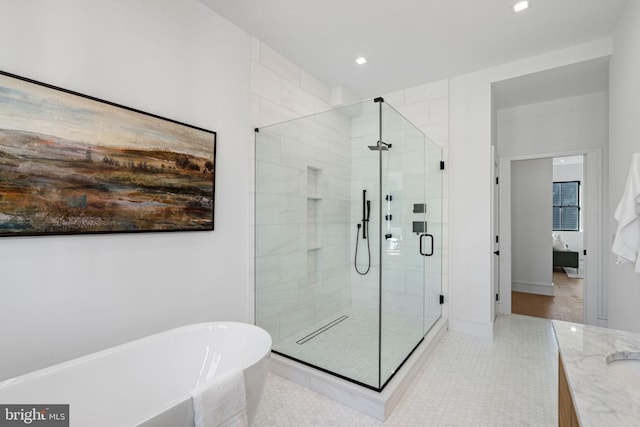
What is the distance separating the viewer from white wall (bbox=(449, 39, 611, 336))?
3.25 m

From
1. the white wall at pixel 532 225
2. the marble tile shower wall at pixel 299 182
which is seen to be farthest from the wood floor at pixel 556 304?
the marble tile shower wall at pixel 299 182

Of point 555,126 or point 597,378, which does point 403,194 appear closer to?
point 597,378

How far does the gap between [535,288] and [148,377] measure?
5701 millimetres

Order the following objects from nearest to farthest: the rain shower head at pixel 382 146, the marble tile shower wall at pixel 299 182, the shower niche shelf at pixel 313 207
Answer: the rain shower head at pixel 382 146 < the marble tile shower wall at pixel 299 182 < the shower niche shelf at pixel 313 207

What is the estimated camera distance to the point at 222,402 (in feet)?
4.28

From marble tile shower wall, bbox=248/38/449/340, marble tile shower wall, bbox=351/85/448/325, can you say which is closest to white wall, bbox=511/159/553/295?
marble tile shower wall, bbox=351/85/448/325

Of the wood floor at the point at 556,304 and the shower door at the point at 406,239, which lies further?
the wood floor at the point at 556,304

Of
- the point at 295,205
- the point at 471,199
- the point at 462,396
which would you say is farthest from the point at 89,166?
the point at 471,199

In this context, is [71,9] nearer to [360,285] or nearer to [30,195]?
[30,195]

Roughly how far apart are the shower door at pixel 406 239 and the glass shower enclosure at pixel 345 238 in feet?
0.03

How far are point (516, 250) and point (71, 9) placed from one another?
6240mm

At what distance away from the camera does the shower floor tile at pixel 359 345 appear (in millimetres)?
2193

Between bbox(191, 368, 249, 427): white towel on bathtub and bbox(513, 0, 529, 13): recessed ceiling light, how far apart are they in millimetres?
3077

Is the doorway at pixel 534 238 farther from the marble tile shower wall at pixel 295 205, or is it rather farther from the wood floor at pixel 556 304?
the marble tile shower wall at pixel 295 205
